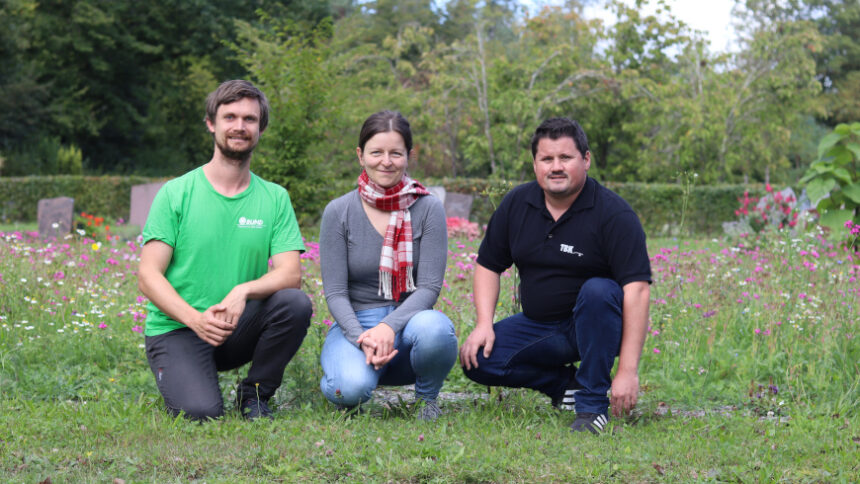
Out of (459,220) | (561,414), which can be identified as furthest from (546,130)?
(459,220)

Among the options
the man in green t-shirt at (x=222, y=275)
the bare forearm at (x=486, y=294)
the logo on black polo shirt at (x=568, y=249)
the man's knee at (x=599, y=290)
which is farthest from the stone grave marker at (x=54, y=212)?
the man's knee at (x=599, y=290)

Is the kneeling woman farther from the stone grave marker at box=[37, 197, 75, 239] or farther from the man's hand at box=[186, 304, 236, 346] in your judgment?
the stone grave marker at box=[37, 197, 75, 239]

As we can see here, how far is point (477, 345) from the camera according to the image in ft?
12.3

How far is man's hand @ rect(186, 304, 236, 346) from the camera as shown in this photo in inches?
134

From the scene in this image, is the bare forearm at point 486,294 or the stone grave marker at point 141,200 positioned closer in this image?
the bare forearm at point 486,294

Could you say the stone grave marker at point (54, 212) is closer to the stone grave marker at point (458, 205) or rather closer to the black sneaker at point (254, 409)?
the stone grave marker at point (458, 205)

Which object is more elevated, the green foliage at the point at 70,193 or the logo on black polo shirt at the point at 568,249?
the logo on black polo shirt at the point at 568,249

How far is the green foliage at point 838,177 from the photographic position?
7352 millimetres

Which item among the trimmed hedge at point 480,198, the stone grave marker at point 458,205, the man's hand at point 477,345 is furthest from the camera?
the trimmed hedge at point 480,198

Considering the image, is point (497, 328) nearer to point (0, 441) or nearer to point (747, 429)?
point (747, 429)

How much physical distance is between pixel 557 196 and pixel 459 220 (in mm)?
9830

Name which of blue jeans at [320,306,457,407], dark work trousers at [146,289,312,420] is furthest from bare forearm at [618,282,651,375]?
dark work trousers at [146,289,312,420]

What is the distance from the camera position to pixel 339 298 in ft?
12.0

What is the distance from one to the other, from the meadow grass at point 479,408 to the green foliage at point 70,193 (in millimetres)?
13398
